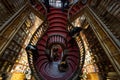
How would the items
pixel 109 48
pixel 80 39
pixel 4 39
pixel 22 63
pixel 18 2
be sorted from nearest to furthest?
pixel 109 48 → pixel 4 39 → pixel 22 63 → pixel 80 39 → pixel 18 2

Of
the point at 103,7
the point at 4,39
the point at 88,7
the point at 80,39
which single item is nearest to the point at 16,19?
the point at 4,39

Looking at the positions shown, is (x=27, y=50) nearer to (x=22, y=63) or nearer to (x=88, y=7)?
(x=22, y=63)

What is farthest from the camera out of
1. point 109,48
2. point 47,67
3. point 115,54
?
point 47,67

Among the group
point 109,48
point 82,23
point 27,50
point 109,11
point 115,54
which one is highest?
point 82,23

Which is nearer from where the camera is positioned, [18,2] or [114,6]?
[114,6]

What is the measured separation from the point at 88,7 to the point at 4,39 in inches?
160

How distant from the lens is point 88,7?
704cm

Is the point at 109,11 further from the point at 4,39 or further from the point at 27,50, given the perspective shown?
the point at 4,39

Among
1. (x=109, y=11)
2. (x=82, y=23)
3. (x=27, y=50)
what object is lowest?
(x=27, y=50)

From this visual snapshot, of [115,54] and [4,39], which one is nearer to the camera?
[115,54]

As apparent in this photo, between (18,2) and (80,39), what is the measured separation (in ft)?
11.8

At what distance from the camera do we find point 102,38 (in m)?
5.24

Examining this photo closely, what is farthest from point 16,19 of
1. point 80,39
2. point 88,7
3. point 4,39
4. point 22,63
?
point 88,7

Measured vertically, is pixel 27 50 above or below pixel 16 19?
below
